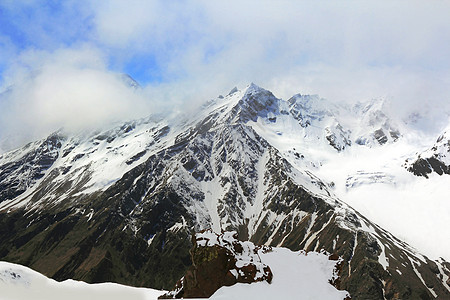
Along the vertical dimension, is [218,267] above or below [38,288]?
above

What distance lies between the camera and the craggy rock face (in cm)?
3353

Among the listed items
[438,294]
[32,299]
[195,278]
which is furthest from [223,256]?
[438,294]

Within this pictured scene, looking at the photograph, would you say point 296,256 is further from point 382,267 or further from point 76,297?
point 382,267

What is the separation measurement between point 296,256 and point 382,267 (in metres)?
183

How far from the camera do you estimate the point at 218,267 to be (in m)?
36.2

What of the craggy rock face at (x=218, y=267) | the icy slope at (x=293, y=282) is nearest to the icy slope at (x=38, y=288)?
the icy slope at (x=293, y=282)

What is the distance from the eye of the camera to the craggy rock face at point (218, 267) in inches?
1320

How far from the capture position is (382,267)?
199 meters

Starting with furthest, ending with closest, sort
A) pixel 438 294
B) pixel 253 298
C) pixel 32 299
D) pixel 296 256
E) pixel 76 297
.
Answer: pixel 438 294 < pixel 296 256 < pixel 253 298 < pixel 76 297 < pixel 32 299

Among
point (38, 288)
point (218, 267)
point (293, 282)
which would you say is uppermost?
point (218, 267)

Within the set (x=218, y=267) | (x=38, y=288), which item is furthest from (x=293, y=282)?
(x=38, y=288)

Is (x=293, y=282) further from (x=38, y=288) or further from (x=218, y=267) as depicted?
(x=38, y=288)

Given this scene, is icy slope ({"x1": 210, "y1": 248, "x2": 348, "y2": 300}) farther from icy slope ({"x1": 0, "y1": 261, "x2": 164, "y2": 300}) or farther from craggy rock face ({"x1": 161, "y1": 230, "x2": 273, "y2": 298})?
icy slope ({"x1": 0, "y1": 261, "x2": 164, "y2": 300})

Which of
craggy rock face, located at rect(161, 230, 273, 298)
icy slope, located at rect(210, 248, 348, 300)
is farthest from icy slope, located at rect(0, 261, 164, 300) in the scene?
craggy rock face, located at rect(161, 230, 273, 298)
